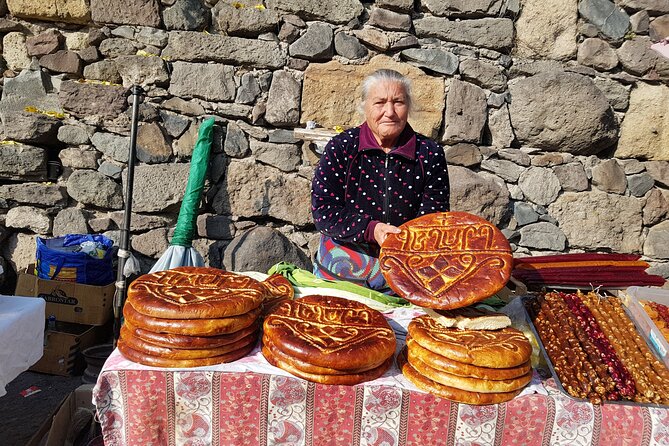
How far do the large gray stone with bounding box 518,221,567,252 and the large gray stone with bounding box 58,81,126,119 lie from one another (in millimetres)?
3575

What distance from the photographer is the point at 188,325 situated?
1.48 meters

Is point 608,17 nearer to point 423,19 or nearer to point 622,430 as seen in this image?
point 423,19

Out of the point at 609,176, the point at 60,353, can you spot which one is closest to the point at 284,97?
the point at 60,353

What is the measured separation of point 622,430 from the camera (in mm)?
1458

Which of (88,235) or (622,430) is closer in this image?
(622,430)

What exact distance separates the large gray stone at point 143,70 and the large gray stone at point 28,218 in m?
1.39

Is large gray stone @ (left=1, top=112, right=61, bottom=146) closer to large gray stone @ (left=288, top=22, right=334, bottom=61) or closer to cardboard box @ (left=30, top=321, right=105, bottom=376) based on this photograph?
cardboard box @ (left=30, top=321, right=105, bottom=376)

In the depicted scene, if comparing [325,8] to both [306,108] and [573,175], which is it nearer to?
[306,108]

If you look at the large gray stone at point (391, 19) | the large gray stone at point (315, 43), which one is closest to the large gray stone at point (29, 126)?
the large gray stone at point (315, 43)

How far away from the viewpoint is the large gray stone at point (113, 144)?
3.81 meters

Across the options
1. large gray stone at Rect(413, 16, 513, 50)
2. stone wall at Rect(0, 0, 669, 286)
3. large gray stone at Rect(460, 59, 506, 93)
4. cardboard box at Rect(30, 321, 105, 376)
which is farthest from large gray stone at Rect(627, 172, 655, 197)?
cardboard box at Rect(30, 321, 105, 376)

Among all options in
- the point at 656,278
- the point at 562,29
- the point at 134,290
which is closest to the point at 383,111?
the point at 134,290

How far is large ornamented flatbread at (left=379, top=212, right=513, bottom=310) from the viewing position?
1.58m

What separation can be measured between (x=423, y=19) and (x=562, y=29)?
114 cm
